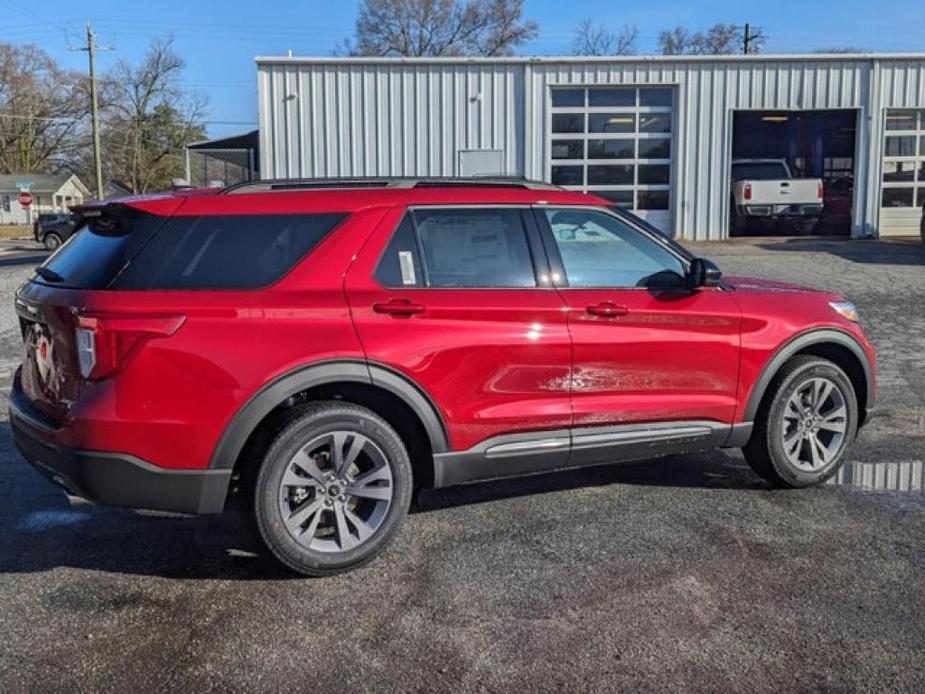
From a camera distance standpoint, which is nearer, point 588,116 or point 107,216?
point 107,216

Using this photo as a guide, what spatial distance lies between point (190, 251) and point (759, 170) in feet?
71.6

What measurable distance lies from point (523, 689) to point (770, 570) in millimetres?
1549

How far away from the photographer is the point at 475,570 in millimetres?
4156

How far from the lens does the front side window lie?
466 cm

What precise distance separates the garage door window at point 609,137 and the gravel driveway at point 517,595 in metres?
17.8

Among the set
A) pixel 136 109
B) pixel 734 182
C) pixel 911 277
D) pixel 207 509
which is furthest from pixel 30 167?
pixel 207 509

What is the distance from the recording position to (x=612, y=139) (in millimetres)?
22641

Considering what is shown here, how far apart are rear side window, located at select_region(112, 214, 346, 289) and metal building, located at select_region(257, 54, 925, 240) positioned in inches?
707

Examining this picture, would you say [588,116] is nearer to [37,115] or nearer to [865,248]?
[865,248]

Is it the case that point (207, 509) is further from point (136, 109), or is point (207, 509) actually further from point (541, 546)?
point (136, 109)

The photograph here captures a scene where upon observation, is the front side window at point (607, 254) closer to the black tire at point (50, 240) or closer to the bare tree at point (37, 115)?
the black tire at point (50, 240)

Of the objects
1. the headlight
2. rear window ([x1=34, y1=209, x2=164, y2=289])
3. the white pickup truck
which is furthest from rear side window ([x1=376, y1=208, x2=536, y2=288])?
the white pickup truck

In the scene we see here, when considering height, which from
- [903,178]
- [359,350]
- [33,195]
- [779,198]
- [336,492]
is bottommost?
[336,492]

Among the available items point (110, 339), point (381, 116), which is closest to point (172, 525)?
point (110, 339)
